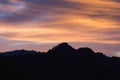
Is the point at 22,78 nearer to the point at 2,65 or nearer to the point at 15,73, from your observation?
the point at 15,73

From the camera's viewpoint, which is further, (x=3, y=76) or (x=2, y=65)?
(x=2, y=65)

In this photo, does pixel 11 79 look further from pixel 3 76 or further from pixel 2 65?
pixel 2 65

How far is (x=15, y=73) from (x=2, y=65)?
11563 millimetres

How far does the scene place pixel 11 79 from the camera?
538ft

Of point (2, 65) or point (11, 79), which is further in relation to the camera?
point (2, 65)

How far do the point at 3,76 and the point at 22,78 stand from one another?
26.0 ft

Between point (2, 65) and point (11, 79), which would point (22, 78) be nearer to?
point (11, 79)

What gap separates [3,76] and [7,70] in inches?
213

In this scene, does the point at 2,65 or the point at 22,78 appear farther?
the point at 2,65

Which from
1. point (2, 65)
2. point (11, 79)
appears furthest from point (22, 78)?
point (2, 65)

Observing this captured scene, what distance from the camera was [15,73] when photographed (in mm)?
169875

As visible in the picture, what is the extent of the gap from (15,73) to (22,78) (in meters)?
6.20

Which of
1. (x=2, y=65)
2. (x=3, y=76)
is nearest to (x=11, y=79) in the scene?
(x=3, y=76)

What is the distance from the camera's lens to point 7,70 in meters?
170
